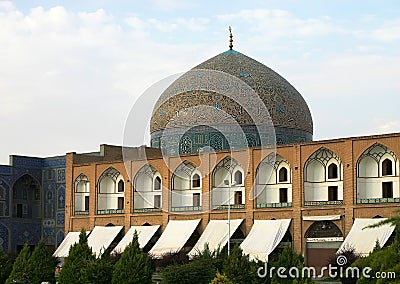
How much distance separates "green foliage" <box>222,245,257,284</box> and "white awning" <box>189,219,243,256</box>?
8.66 metres

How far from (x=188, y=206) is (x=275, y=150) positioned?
4648mm

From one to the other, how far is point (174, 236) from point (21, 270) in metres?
7.68

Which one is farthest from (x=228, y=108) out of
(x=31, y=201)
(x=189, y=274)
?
(x=189, y=274)

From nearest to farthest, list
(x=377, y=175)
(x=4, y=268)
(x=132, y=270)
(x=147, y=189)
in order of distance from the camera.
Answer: (x=132, y=270) → (x=4, y=268) → (x=377, y=175) → (x=147, y=189)

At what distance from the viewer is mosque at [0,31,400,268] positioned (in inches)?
1184

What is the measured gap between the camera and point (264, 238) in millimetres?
31156

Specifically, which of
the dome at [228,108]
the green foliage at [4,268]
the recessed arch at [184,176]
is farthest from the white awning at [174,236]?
the green foliage at [4,268]

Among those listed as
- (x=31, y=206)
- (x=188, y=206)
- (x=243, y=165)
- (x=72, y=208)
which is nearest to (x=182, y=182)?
(x=188, y=206)

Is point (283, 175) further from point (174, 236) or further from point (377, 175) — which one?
point (174, 236)

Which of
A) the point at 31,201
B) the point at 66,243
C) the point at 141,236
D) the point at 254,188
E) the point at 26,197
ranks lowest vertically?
the point at 66,243

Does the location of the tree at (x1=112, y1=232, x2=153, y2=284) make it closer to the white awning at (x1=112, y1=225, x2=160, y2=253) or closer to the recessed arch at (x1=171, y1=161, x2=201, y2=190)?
the white awning at (x1=112, y1=225, x2=160, y2=253)

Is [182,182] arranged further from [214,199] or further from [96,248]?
[96,248]

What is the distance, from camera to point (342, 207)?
3008 centimetres

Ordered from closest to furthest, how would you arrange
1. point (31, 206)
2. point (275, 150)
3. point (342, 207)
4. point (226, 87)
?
1. point (342, 207)
2. point (275, 150)
3. point (226, 87)
4. point (31, 206)
